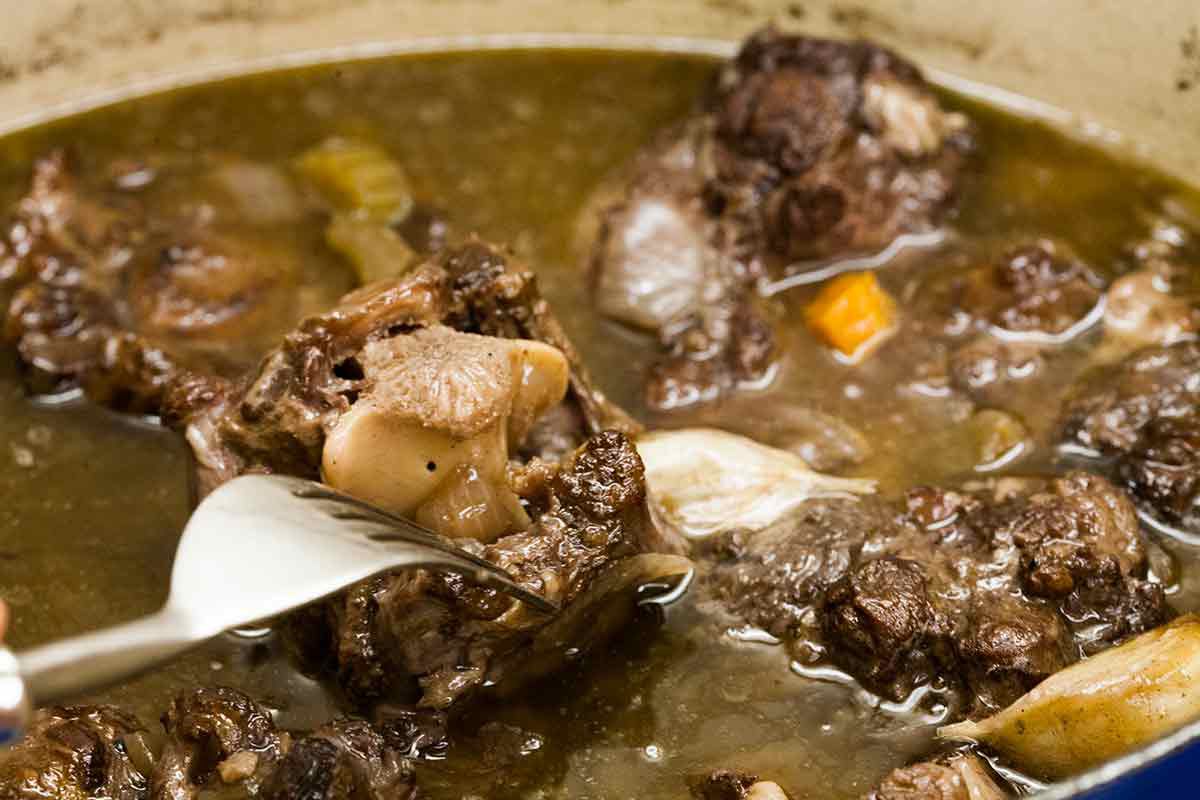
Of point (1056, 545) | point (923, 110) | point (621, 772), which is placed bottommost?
point (621, 772)

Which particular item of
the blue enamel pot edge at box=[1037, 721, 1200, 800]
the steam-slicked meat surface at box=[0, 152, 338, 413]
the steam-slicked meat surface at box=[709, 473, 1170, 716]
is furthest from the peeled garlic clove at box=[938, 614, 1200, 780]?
the steam-slicked meat surface at box=[0, 152, 338, 413]

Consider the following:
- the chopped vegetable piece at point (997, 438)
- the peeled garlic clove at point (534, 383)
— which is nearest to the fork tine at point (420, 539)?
the peeled garlic clove at point (534, 383)

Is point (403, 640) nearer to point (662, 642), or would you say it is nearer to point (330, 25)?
point (662, 642)

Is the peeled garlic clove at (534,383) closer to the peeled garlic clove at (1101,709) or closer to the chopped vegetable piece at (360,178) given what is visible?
the peeled garlic clove at (1101,709)

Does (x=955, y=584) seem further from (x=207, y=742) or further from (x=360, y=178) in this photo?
(x=360, y=178)

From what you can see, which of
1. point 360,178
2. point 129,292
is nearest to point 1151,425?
point 360,178

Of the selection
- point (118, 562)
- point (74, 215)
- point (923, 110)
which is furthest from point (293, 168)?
point (923, 110)

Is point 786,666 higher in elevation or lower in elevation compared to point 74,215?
lower
